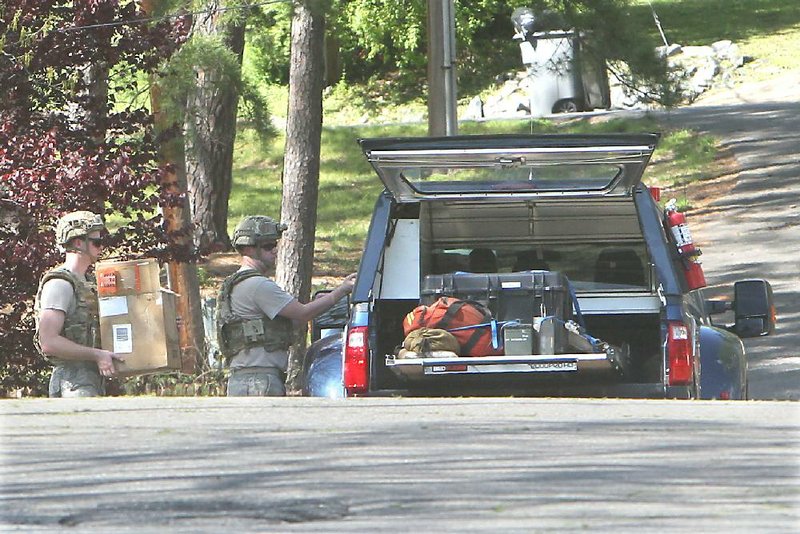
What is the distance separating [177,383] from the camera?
12852mm

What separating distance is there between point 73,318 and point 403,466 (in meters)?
3.01

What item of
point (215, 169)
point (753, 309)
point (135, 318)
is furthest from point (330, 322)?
point (215, 169)

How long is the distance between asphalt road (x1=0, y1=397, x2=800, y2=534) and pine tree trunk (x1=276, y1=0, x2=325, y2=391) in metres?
7.96

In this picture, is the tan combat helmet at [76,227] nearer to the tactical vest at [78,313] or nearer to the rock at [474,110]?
the tactical vest at [78,313]

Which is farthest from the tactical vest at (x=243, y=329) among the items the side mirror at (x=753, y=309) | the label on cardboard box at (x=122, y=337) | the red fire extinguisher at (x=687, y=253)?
the side mirror at (x=753, y=309)

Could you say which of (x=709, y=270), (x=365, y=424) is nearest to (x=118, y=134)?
(x=365, y=424)

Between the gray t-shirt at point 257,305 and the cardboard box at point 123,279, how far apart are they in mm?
440

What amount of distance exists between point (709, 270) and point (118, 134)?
9320 mm

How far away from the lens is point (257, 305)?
827 cm

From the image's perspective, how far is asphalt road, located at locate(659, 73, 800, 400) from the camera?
47.5 ft

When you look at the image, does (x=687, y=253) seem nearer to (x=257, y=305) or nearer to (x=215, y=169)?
(x=257, y=305)

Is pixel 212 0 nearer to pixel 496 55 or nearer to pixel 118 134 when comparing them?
pixel 118 134

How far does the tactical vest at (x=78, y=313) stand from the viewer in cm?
793

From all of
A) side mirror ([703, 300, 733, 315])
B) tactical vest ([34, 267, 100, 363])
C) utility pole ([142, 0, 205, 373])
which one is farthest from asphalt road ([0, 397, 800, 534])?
utility pole ([142, 0, 205, 373])
